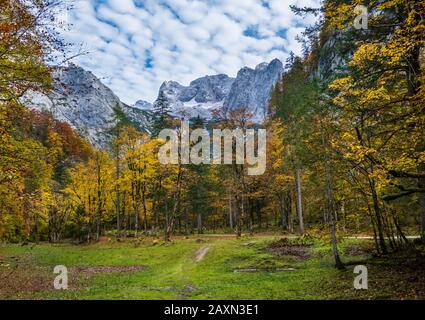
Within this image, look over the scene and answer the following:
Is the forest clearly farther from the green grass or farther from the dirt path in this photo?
the dirt path

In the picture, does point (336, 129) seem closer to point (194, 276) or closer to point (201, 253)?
point (194, 276)

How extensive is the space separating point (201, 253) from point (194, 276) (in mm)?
7960

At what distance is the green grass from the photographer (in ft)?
48.5

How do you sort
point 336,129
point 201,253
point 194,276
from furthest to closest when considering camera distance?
point 201,253 → point 194,276 → point 336,129

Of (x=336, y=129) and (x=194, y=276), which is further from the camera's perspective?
(x=194, y=276)

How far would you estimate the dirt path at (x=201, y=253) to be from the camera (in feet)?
86.1

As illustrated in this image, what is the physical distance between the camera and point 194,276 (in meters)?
20.4

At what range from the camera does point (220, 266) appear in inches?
912

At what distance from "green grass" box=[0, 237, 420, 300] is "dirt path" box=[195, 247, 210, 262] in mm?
367

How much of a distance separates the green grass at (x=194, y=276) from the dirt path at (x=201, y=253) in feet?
1.20

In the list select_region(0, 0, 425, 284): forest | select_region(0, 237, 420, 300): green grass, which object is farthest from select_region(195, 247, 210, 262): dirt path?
select_region(0, 0, 425, 284): forest

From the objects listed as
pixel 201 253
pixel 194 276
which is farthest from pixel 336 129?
pixel 201 253

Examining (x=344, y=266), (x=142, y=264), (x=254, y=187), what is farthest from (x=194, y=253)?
(x=254, y=187)
